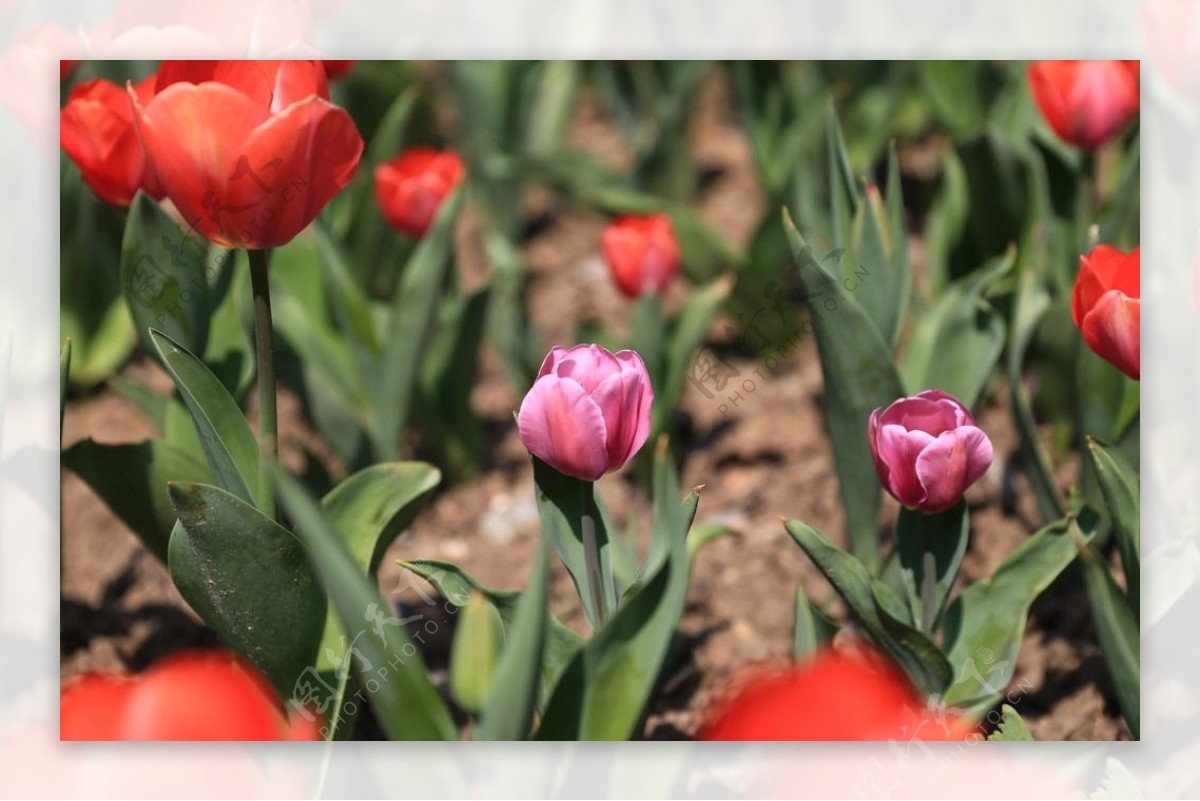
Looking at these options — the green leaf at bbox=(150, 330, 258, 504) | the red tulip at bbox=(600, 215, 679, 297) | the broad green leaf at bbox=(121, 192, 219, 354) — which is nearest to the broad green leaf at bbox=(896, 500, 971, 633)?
the red tulip at bbox=(600, 215, 679, 297)

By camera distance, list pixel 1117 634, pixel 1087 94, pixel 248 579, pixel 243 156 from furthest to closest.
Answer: pixel 1087 94 < pixel 1117 634 < pixel 248 579 < pixel 243 156

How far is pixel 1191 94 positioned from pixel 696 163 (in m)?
0.99

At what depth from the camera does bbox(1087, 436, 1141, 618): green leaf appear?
4.14 feet

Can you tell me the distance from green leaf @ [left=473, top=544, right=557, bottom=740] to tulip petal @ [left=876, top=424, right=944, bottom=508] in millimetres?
291

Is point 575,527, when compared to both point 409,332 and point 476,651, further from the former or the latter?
point 409,332

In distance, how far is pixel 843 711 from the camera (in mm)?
1312

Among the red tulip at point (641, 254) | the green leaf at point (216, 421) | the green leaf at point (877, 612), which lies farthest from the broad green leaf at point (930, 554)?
the green leaf at point (216, 421)

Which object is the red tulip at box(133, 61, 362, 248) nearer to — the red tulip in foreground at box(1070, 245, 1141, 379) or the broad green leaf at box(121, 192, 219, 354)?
the broad green leaf at box(121, 192, 219, 354)

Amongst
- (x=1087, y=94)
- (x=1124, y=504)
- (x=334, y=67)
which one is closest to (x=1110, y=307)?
(x=1124, y=504)

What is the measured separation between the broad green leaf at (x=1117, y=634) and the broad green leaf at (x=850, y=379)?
231mm

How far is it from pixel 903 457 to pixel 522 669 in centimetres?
35

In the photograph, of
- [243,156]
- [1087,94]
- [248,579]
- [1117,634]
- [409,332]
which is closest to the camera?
[243,156]

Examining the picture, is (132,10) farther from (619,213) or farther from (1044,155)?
(1044,155)

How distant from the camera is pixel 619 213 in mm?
1972
